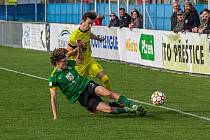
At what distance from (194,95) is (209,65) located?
431cm

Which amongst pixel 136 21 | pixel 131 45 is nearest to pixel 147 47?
pixel 131 45

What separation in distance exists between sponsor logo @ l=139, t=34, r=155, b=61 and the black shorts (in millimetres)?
11876

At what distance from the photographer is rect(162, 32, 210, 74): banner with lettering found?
2164 cm

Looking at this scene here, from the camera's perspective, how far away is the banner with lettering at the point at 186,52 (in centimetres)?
2164

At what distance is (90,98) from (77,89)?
317mm

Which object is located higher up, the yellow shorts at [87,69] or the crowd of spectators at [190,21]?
the crowd of spectators at [190,21]

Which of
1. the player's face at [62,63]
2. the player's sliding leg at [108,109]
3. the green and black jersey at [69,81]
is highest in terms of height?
the player's face at [62,63]

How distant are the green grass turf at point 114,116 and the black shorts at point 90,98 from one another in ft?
0.73

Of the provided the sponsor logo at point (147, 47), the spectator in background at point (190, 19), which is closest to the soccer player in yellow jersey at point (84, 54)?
the spectator in background at point (190, 19)

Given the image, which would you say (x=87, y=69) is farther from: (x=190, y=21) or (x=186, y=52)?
(x=190, y=21)

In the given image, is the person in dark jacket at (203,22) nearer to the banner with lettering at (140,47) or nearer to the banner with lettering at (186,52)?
the banner with lettering at (186,52)

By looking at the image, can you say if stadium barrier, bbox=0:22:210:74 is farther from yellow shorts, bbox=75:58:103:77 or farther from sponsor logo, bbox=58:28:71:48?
yellow shorts, bbox=75:58:103:77

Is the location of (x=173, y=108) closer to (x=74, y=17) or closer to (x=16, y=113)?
(x=16, y=113)

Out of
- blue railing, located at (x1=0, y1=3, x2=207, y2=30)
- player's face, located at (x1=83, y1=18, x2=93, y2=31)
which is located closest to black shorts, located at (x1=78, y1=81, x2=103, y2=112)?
player's face, located at (x1=83, y1=18, x2=93, y2=31)
